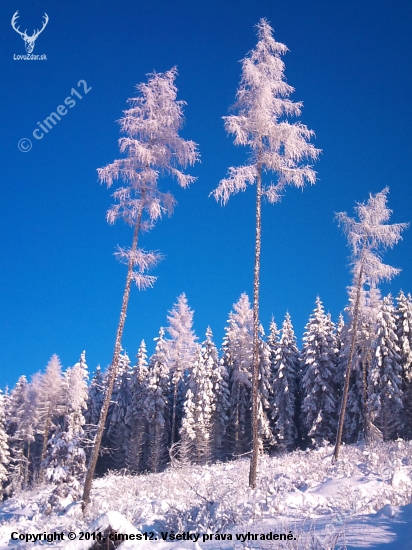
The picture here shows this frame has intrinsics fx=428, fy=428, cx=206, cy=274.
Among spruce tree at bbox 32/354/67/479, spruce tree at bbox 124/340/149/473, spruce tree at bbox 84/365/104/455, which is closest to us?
spruce tree at bbox 124/340/149/473

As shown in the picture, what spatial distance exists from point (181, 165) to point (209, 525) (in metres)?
13.1

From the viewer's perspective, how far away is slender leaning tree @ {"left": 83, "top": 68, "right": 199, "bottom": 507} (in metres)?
16.4

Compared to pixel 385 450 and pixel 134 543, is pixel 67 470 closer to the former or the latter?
pixel 134 543

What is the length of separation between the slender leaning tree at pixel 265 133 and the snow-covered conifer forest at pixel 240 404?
57 mm

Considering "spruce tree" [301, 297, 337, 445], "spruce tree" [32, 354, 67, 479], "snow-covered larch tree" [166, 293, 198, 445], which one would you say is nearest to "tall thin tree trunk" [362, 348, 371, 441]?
"spruce tree" [301, 297, 337, 445]

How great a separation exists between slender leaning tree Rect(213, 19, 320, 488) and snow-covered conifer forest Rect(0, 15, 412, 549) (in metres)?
0.06

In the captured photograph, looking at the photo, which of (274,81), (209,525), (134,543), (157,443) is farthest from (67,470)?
(157,443)

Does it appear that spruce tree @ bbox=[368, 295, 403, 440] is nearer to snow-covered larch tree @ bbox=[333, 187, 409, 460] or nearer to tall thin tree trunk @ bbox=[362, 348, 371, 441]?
tall thin tree trunk @ bbox=[362, 348, 371, 441]

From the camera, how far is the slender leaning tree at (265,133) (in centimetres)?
1534

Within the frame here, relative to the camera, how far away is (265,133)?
51.5ft

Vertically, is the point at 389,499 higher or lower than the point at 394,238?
lower

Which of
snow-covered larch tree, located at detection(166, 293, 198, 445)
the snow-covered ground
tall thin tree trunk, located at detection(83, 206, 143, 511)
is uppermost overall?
snow-covered larch tree, located at detection(166, 293, 198, 445)

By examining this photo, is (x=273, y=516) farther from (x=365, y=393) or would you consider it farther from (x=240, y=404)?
(x=240, y=404)

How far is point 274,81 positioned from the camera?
51.5 feet
